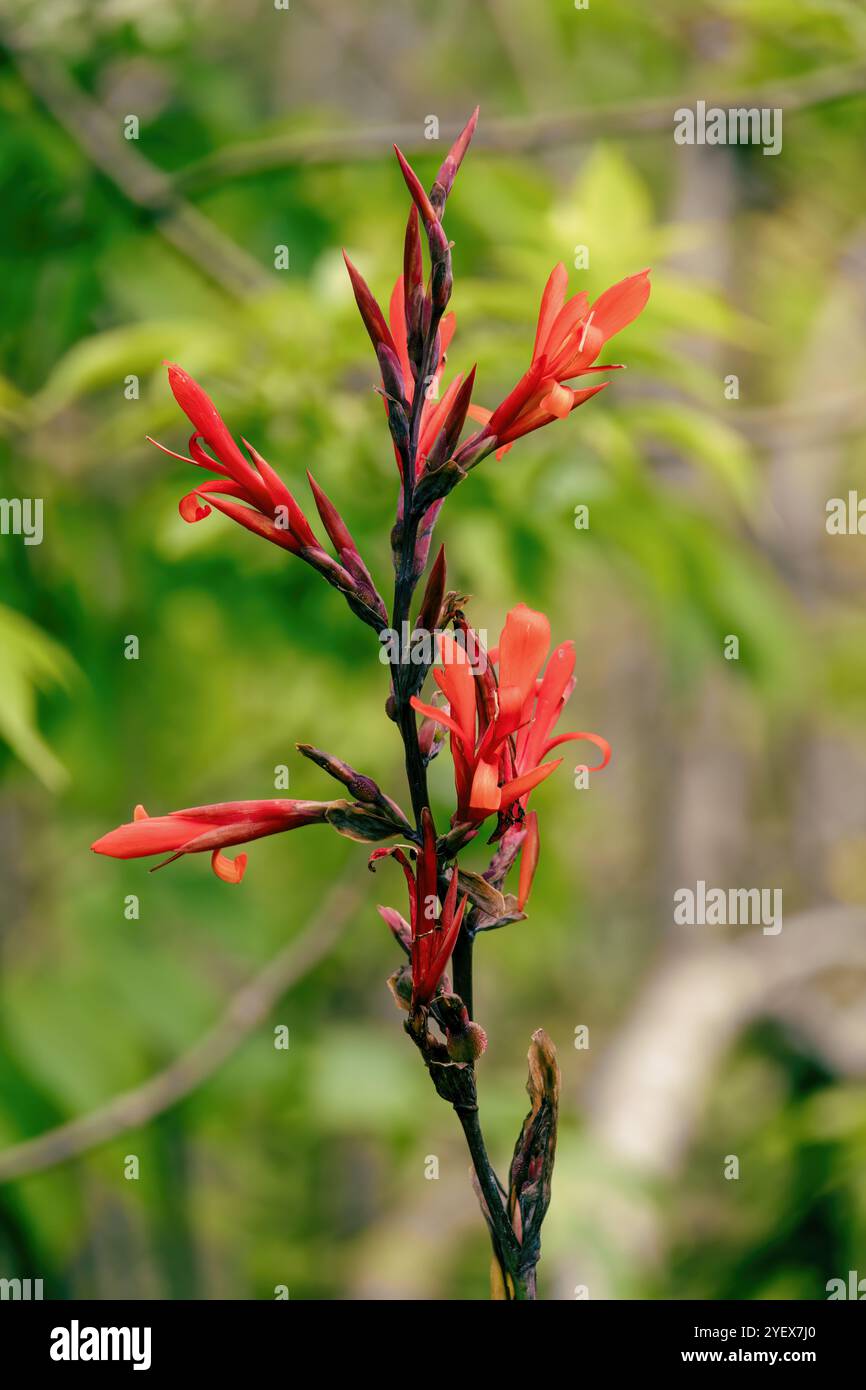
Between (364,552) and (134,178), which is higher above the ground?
(134,178)

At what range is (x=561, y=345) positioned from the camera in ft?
1.81

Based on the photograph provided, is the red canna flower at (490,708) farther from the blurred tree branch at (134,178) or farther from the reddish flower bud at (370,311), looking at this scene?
the blurred tree branch at (134,178)

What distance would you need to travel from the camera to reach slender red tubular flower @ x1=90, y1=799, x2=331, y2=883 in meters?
0.53

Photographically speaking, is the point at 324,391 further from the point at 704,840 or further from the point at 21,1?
the point at 704,840

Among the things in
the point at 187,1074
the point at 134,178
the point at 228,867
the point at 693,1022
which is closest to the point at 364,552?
the point at 134,178

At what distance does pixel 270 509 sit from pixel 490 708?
13 cm

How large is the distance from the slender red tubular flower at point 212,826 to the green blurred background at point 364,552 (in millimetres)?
681

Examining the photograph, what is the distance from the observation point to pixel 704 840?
3.59m

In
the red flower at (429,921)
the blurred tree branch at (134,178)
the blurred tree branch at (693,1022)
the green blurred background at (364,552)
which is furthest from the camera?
the blurred tree branch at (693,1022)

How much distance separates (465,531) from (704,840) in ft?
6.93

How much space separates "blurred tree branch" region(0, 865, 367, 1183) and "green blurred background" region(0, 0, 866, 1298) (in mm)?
25

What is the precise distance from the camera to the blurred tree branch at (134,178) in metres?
1.78

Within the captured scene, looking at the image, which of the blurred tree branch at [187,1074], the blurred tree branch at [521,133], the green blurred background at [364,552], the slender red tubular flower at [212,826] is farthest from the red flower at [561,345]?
the blurred tree branch at [187,1074]

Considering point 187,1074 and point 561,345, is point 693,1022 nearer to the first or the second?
point 187,1074
